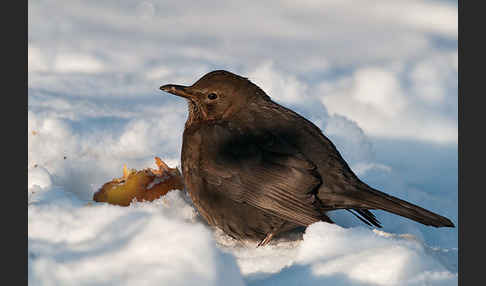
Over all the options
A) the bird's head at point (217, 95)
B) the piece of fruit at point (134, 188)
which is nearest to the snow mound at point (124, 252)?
the piece of fruit at point (134, 188)

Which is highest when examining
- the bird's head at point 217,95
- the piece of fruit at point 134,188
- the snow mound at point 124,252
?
the bird's head at point 217,95

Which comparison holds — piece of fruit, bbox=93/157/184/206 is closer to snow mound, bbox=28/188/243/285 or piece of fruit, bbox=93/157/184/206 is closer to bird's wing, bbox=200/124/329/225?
bird's wing, bbox=200/124/329/225

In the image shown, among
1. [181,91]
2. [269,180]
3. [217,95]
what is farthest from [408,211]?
[181,91]

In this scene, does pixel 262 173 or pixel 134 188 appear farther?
pixel 134 188

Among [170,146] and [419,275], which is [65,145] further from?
[419,275]

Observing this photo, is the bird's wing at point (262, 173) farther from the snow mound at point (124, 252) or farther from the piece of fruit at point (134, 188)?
the snow mound at point (124, 252)

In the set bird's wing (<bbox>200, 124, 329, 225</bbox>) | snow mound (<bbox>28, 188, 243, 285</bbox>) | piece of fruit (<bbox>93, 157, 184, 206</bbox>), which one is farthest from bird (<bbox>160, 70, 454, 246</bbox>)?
snow mound (<bbox>28, 188, 243, 285</bbox>)

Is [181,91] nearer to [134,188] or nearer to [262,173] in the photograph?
[134,188]
